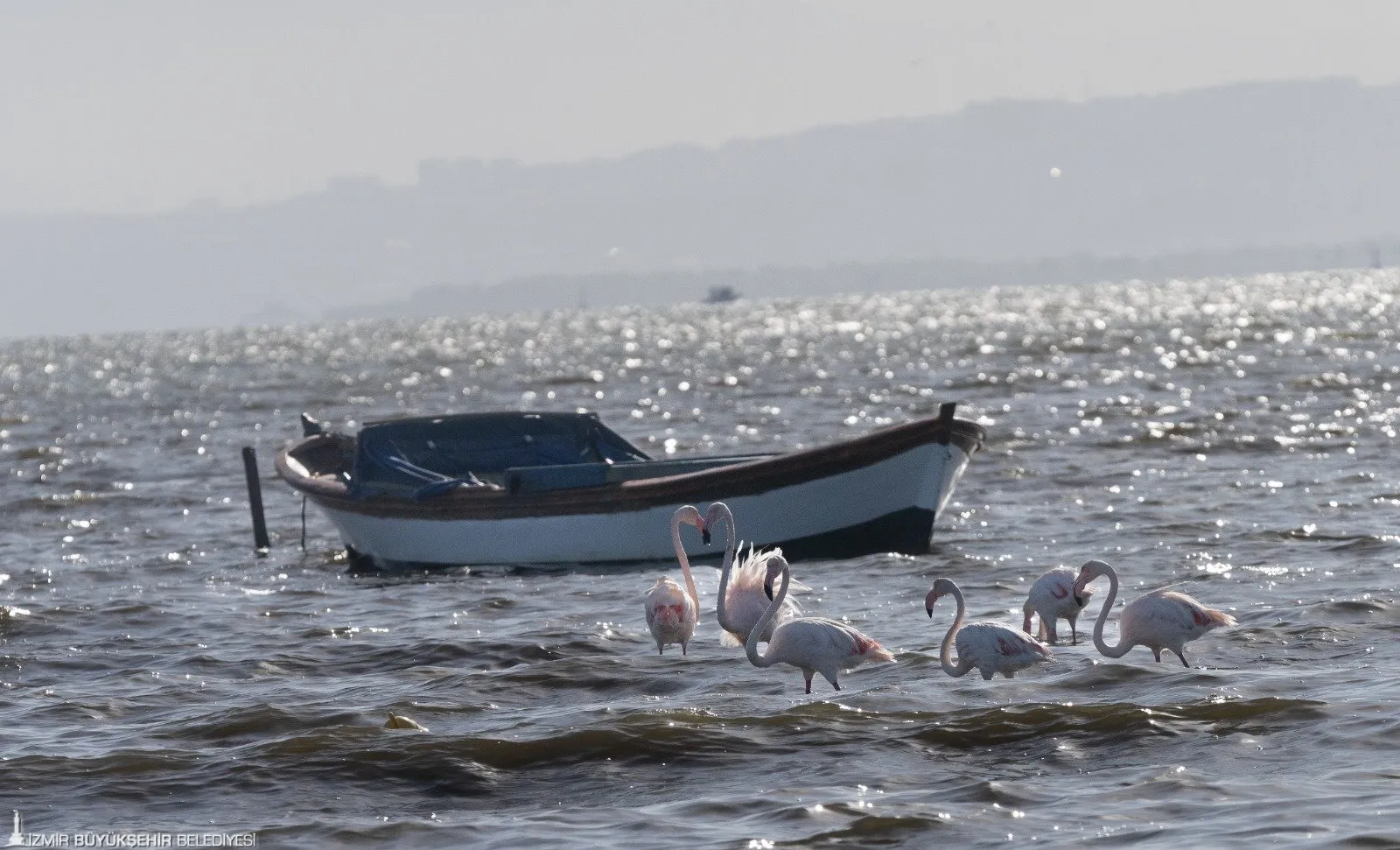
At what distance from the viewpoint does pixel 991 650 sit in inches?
454

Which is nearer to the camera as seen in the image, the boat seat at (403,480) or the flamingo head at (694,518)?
the flamingo head at (694,518)

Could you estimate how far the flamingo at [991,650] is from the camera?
37.9 feet

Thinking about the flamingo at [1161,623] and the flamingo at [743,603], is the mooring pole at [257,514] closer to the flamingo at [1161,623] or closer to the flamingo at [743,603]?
the flamingo at [743,603]

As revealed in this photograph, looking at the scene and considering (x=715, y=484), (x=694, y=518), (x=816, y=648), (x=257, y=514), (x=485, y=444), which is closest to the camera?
(x=816, y=648)

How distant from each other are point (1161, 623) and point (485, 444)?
37.6ft

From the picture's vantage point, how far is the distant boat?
1759 cm

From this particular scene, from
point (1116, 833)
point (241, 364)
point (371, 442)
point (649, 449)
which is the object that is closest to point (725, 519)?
point (1116, 833)

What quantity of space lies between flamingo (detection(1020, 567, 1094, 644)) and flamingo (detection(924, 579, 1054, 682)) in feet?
3.79

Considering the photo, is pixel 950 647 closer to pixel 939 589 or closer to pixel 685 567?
pixel 939 589

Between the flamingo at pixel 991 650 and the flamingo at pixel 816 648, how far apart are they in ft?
1.75

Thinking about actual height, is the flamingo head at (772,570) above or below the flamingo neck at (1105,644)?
above

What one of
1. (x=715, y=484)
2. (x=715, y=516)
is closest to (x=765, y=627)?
(x=715, y=516)

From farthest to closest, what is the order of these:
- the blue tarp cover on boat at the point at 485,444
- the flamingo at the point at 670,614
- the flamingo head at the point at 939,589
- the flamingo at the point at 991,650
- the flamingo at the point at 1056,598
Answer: the blue tarp cover on boat at the point at 485,444
the flamingo at the point at 670,614
the flamingo at the point at 1056,598
the flamingo head at the point at 939,589
the flamingo at the point at 991,650

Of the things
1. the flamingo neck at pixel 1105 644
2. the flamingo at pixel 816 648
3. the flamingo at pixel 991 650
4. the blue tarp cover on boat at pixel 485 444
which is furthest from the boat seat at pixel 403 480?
the flamingo neck at pixel 1105 644
